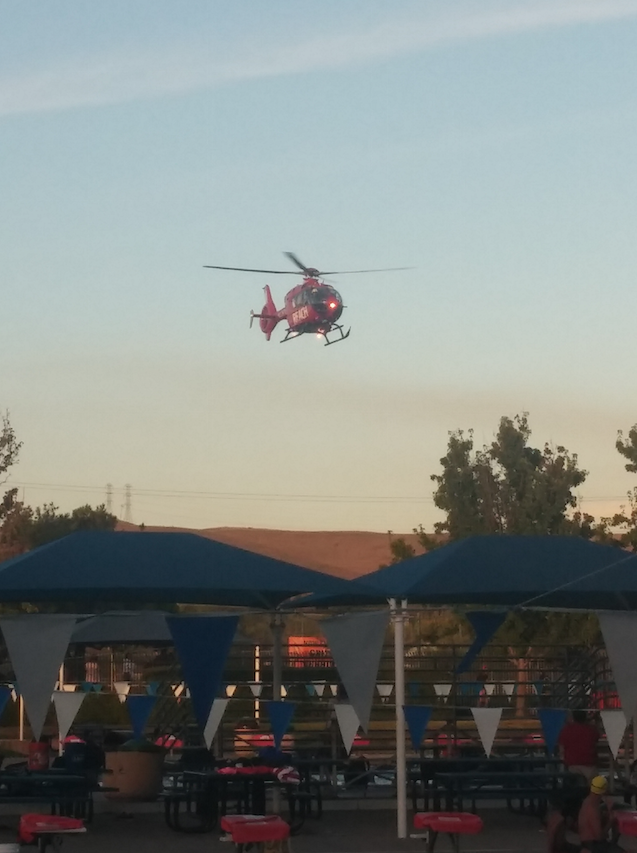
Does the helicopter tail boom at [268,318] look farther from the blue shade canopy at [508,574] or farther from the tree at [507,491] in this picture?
the blue shade canopy at [508,574]

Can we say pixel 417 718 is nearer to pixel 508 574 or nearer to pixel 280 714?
pixel 280 714

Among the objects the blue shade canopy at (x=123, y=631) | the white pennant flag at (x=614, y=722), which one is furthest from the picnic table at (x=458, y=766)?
the blue shade canopy at (x=123, y=631)

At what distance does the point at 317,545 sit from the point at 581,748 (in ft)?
452

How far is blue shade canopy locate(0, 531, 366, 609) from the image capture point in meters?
13.9

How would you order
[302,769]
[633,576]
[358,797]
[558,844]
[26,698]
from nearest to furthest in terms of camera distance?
1. [558,844]
2. [26,698]
3. [633,576]
4. [302,769]
5. [358,797]

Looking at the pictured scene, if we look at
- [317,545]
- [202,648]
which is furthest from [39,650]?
[317,545]

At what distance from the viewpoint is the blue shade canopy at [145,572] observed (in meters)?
13.9

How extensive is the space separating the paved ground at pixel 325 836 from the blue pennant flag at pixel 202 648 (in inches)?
55.6

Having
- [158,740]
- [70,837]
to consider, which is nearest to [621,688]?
[70,837]

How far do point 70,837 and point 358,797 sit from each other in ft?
16.0

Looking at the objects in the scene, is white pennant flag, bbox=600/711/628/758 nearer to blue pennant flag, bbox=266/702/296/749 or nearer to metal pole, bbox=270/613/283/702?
blue pennant flag, bbox=266/702/296/749

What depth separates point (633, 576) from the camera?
1511cm

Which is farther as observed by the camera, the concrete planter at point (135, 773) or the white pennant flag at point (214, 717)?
the concrete planter at point (135, 773)

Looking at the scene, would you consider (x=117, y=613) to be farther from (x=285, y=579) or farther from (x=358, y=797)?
(x=358, y=797)
